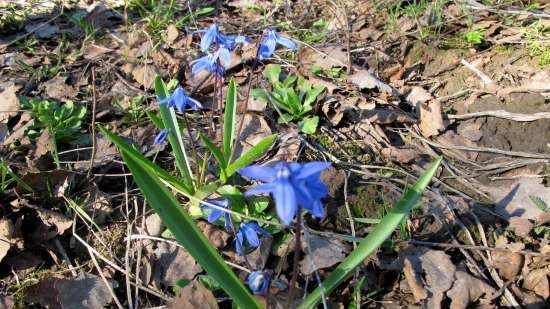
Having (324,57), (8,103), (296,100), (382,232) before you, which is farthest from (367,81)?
(8,103)

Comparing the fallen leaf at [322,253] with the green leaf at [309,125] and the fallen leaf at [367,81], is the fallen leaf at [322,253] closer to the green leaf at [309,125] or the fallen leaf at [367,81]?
the green leaf at [309,125]

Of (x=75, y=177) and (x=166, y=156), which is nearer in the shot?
(x=75, y=177)

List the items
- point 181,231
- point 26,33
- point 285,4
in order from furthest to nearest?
point 285,4 → point 26,33 → point 181,231

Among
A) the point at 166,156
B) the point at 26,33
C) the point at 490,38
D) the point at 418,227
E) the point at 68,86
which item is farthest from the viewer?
the point at 26,33

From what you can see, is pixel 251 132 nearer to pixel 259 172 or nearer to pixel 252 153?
pixel 252 153

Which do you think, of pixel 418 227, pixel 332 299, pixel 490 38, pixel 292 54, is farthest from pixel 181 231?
pixel 490 38

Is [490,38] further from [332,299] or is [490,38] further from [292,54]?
[332,299]
